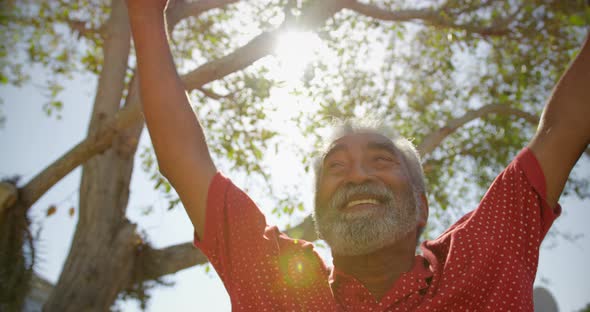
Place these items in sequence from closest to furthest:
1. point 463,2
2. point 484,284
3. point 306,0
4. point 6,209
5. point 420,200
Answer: point 484,284 < point 420,200 < point 6,209 < point 306,0 < point 463,2

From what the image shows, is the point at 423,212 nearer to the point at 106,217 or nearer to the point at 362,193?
the point at 362,193

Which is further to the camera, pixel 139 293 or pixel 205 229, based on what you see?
pixel 139 293

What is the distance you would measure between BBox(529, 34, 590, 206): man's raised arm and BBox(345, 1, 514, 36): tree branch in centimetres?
326

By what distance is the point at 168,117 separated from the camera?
78.9 inches

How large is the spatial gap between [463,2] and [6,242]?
6.16m

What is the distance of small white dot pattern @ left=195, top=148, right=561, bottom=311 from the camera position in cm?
182

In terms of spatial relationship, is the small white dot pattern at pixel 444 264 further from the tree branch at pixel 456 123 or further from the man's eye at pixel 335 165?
the tree branch at pixel 456 123

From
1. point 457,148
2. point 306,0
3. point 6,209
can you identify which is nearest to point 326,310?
point 6,209

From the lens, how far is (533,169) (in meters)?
1.85

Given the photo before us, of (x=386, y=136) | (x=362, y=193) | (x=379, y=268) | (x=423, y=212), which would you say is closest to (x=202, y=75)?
(x=386, y=136)

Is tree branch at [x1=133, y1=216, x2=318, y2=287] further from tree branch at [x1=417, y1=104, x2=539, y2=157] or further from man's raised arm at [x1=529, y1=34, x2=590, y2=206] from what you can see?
man's raised arm at [x1=529, y1=34, x2=590, y2=206]

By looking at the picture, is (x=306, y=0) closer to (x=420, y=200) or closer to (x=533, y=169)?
(x=420, y=200)

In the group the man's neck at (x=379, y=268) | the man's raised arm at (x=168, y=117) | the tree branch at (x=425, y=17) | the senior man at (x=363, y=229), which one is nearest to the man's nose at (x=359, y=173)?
the senior man at (x=363, y=229)

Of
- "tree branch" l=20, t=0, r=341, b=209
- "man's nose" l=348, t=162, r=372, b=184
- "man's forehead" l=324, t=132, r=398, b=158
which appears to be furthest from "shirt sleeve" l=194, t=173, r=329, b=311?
"tree branch" l=20, t=0, r=341, b=209
